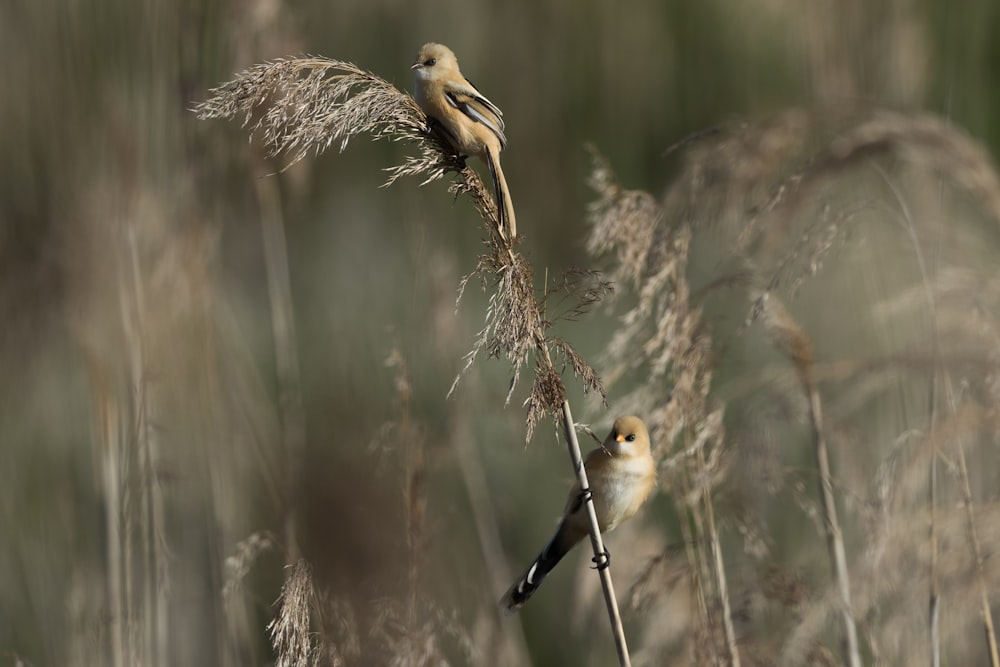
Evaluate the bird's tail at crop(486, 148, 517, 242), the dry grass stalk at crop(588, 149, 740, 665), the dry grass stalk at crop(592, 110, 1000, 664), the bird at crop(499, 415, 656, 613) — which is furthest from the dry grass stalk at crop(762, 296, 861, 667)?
the bird's tail at crop(486, 148, 517, 242)

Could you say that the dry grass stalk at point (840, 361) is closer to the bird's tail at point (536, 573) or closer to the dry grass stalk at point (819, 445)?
the dry grass stalk at point (819, 445)

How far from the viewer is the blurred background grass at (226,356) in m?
2.64

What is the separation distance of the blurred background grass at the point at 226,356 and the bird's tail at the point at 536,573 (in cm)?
14

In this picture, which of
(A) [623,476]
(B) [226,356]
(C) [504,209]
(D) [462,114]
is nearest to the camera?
(C) [504,209]

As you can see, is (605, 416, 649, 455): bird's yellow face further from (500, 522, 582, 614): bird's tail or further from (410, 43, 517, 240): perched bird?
(410, 43, 517, 240): perched bird

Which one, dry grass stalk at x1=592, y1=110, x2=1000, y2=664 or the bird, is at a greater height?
dry grass stalk at x1=592, y1=110, x2=1000, y2=664

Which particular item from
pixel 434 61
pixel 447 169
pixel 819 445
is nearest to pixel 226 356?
pixel 434 61

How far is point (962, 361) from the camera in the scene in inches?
81.4

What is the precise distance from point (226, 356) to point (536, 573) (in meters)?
1.09

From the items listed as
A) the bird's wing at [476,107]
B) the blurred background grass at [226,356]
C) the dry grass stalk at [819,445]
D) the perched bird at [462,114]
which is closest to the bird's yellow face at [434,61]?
the perched bird at [462,114]

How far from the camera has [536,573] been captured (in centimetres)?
→ 251

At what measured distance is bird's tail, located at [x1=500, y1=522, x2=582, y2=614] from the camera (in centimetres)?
238

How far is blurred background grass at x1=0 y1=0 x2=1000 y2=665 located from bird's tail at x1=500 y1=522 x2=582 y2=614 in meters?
0.14

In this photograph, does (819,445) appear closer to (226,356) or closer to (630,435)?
(630,435)
